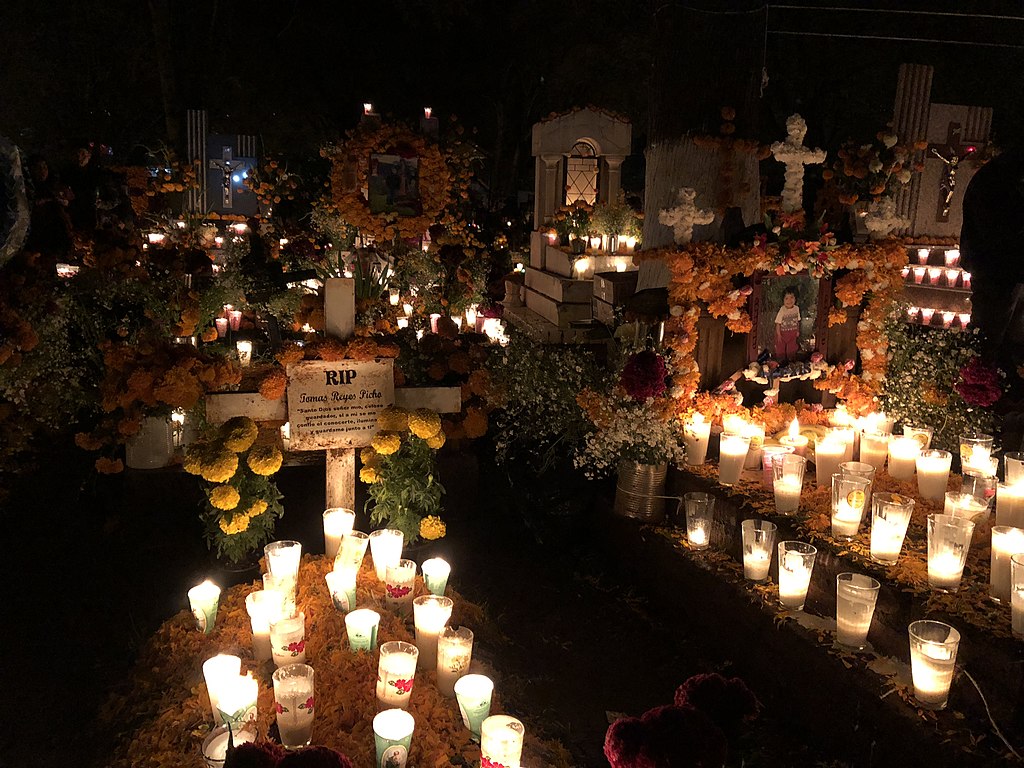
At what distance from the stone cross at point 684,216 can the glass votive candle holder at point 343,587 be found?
3552 mm

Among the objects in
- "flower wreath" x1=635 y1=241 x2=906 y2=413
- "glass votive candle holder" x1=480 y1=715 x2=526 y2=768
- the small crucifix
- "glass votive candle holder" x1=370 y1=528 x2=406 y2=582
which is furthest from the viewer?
the small crucifix

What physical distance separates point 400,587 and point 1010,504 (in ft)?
11.8

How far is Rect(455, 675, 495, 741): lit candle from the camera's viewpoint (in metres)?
3.69

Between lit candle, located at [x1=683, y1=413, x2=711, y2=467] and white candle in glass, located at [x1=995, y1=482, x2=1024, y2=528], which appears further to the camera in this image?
lit candle, located at [x1=683, y1=413, x2=711, y2=467]

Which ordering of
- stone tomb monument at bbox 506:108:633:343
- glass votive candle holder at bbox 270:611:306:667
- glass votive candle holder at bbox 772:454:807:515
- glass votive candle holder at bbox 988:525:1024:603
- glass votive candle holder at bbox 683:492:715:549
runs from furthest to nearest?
stone tomb monument at bbox 506:108:633:343
glass votive candle holder at bbox 683:492:715:549
glass votive candle holder at bbox 772:454:807:515
glass votive candle holder at bbox 988:525:1024:603
glass votive candle holder at bbox 270:611:306:667

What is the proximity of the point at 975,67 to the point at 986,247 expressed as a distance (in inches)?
520

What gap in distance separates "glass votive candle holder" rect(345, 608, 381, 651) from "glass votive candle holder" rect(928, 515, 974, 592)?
116 inches

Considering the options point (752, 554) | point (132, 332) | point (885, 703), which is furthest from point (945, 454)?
point (132, 332)

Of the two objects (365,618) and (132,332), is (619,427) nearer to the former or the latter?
(365,618)

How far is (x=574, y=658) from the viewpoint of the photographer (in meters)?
5.09

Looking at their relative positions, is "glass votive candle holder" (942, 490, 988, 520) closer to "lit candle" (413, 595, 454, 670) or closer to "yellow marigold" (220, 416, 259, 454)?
"lit candle" (413, 595, 454, 670)

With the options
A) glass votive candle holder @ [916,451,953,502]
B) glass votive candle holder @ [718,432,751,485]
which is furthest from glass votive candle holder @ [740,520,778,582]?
glass votive candle holder @ [916,451,953,502]

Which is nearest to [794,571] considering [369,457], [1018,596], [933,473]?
[1018,596]

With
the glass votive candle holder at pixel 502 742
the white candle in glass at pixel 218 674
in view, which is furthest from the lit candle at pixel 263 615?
the glass votive candle holder at pixel 502 742
